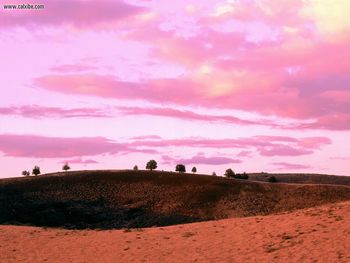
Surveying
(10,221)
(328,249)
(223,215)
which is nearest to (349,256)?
(328,249)

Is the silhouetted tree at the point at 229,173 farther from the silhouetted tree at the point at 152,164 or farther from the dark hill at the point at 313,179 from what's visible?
the dark hill at the point at 313,179

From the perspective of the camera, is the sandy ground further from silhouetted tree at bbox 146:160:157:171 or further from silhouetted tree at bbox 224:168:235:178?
silhouetted tree at bbox 224:168:235:178

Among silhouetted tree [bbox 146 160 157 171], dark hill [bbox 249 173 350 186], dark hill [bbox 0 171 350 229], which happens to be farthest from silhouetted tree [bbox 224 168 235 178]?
dark hill [bbox 249 173 350 186]

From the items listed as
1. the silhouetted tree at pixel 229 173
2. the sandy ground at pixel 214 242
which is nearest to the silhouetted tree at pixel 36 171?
the silhouetted tree at pixel 229 173

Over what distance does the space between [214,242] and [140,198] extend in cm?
3660

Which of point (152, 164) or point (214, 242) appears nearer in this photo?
point (214, 242)

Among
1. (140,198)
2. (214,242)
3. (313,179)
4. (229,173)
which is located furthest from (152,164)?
(214,242)

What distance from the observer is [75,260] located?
105ft

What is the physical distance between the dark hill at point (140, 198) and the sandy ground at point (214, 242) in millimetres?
20602

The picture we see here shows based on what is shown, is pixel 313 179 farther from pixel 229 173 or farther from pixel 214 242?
pixel 214 242

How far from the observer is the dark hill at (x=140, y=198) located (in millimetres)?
62000

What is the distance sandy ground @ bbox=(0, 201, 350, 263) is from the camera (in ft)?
93.7

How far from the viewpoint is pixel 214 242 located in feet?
108

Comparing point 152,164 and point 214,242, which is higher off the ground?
point 152,164
